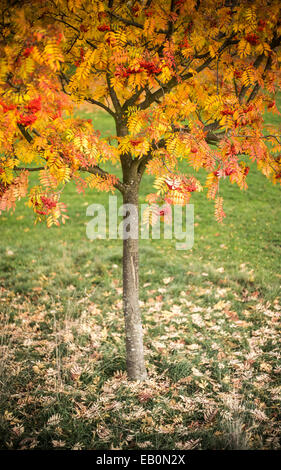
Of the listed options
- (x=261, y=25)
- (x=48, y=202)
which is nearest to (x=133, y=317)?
(x=48, y=202)

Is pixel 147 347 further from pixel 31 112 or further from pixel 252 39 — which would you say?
pixel 252 39

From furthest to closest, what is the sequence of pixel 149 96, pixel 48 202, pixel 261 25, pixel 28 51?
pixel 149 96
pixel 261 25
pixel 48 202
pixel 28 51

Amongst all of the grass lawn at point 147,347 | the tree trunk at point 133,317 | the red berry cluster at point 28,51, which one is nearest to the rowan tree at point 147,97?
the red berry cluster at point 28,51

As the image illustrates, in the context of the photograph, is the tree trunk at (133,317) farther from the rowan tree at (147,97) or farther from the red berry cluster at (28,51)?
the red berry cluster at (28,51)

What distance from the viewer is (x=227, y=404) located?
333cm

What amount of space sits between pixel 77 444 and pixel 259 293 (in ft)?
13.5

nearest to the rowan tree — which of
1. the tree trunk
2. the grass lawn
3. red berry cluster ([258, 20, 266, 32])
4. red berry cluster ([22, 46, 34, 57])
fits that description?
red berry cluster ([258, 20, 266, 32])

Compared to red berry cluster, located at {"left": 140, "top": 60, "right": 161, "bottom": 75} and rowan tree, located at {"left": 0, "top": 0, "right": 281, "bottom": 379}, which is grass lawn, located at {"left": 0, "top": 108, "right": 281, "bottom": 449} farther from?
red berry cluster, located at {"left": 140, "top": 60, "right": 161, "bottom": 75}

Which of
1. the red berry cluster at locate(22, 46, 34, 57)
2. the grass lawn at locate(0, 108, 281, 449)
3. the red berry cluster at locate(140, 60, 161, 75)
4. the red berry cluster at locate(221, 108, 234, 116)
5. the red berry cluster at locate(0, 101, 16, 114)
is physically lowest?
the grass lawn at locate(0, 108, 281, 449)

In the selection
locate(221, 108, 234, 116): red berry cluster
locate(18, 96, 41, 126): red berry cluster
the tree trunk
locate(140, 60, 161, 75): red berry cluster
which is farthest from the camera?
the tree trunk

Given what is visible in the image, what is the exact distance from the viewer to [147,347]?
4453mm

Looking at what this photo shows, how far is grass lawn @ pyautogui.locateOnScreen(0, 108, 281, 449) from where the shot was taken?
3.16 meters

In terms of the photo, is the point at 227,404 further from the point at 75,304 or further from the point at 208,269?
the point at 208,269
